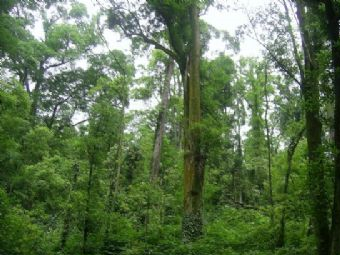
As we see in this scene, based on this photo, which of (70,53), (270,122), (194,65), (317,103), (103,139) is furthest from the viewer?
(270,122)

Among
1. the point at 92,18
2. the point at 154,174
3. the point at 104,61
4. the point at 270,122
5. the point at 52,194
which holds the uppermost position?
the point at 92,18

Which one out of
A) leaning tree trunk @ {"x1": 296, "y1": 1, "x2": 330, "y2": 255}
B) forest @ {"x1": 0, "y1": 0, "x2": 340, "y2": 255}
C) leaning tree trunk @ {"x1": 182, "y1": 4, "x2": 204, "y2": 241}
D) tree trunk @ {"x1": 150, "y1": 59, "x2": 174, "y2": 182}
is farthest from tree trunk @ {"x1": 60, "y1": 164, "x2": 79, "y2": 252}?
leaning tree trunk @ {"x1": 296, "y1": 1, "x2": 330, "y2": 255}

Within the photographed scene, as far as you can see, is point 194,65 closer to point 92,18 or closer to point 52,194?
point 52,194

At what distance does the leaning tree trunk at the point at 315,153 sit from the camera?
7.53 meters

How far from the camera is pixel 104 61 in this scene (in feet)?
84.2

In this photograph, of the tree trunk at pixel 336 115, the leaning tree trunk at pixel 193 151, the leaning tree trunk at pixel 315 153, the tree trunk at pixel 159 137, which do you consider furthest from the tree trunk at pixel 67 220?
the tree trunk at pixel 336 115

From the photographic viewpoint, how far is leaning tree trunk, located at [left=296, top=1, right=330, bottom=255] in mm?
7531

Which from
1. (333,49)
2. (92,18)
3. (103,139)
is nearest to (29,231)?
(103,139)

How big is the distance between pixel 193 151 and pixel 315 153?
18.7ft

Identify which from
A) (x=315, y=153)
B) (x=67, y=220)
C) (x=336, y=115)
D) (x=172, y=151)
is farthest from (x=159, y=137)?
(x=336, y=115)

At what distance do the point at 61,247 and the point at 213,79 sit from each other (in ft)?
27.5

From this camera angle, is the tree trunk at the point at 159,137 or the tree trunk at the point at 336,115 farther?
the tree trunk at the point at 159,137

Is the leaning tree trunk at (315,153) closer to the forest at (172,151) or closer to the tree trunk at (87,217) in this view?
the forest at (172,151)

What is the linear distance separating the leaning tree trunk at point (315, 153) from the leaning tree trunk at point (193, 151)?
15.2 ft
